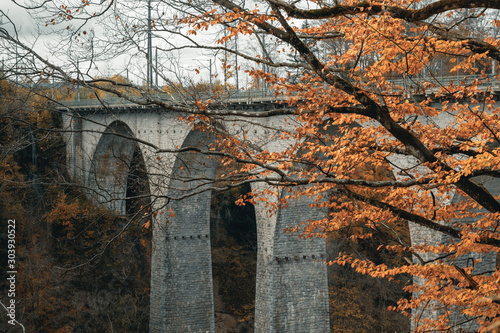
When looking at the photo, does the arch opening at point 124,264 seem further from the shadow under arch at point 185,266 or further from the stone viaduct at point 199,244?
the shadow under arch at point 185,266

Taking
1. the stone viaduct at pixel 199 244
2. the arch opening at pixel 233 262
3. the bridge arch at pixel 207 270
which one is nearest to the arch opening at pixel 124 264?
the stone viaduct at pixel 199 244

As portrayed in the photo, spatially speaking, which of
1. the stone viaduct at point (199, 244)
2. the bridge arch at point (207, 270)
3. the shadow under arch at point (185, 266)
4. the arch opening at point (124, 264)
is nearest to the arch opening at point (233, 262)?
the arch opening at point (124, 264)

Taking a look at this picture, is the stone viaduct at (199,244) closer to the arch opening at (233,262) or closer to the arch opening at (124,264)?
the arch opening at (124,264)

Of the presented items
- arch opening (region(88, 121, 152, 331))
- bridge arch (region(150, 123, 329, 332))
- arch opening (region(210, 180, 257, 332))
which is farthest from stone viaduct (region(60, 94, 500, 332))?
arch opening (region(210, 180, 257, 332))

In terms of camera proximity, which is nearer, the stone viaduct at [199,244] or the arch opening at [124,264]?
the stone viaduct at [199,244]

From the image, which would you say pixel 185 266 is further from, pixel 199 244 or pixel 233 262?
pixel 233 262

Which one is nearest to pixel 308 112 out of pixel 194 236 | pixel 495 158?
pixel 495 158

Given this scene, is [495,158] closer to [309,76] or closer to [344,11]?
[344,11]

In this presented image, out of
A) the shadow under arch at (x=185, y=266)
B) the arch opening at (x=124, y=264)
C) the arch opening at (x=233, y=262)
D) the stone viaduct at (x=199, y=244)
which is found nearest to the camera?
the stone viaduct at (x=199, y=244)

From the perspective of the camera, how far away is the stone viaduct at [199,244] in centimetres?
1858

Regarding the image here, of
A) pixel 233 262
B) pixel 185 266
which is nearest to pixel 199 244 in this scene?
pixel 185 266

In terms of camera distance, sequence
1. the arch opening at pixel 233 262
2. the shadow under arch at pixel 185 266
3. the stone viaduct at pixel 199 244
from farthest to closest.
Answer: the arch opening at pixel 233 262, the shadow under arch at pixel 185 266, the stone viaduct at pixel 199 244

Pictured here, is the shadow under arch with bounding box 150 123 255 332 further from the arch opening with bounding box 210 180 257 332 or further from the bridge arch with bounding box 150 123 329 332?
the arch opening with bounding box 210 180 257 332

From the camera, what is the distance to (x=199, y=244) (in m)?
22.7
